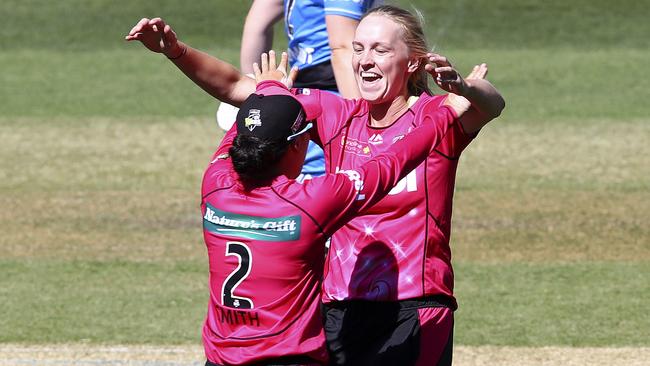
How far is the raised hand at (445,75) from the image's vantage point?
432 centimetres

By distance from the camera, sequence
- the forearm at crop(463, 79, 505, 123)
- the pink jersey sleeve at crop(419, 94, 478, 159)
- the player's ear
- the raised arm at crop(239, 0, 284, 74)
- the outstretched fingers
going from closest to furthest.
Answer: the forearm at crop(463, 79, 505, 123)
the pink jersey sleeve at crop(419, 94, 478, 159)
the outstretched fingers
the player's ear
the raised arm at crop(239, 0, 284, 74)

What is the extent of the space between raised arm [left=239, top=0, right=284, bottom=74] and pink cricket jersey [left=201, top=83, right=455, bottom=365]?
2.96 m

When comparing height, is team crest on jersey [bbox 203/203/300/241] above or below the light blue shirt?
below

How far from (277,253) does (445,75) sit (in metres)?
0.83

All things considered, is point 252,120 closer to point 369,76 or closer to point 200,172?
point 369,76

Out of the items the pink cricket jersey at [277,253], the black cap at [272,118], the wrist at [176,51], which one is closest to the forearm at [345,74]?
→ the wrist at [176,51]

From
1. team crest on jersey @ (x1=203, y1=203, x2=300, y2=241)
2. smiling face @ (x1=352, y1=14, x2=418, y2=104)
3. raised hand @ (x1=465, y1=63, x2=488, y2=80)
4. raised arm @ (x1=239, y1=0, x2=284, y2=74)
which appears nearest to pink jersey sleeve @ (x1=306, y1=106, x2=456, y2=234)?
team crest on jersey @ (x1=203, y1=203, x2=300, y2=241)

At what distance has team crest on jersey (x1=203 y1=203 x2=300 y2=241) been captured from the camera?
423cm

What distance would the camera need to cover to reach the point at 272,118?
Result: 432 cm

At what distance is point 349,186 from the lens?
4.29 metres

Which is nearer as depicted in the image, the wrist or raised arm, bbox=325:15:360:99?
the wrist

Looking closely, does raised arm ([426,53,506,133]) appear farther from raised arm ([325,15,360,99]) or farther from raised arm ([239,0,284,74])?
raised arm ([239,0,284,74])

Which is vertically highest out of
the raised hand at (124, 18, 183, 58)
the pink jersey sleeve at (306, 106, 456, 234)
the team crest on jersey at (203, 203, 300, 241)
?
the raised hand at (124, 18, 183, 58)

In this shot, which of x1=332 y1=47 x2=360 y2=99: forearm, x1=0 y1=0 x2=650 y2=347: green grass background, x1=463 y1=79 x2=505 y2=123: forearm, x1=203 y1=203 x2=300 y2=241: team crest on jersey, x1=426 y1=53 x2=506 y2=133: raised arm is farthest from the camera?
x1=0 y1=0 x2=650 y2=347: green grass background
